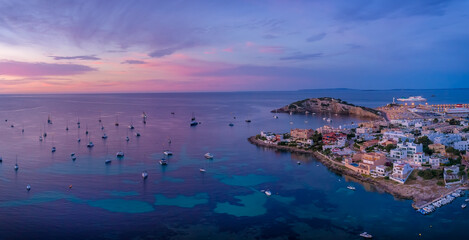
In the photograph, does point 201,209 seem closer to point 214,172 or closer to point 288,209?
point 288,209

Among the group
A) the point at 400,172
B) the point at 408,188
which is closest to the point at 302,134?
the point at 400,172

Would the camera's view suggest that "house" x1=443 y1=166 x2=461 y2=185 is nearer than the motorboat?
No

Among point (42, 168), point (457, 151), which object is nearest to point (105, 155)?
point (42, 168)

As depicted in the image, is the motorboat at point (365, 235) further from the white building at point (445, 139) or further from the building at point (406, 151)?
the white building at point (445, 139)

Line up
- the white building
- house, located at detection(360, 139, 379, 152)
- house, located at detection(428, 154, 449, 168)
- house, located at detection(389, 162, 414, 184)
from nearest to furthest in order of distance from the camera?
1. house, located at detection(389, 162, 414, 184)
2. house, located at detection(428, 154, 449, 168)
3. the white building
4. house, located at detection(360, 139, 379, 152)

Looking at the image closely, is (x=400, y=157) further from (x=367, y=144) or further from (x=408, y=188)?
(x=408, y=188)

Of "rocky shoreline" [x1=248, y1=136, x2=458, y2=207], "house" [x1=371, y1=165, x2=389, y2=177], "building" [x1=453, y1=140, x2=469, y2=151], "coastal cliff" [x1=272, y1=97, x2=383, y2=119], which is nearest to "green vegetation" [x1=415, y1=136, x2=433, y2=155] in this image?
"building" [x1=453, y1=140, x2=469, y2=151]

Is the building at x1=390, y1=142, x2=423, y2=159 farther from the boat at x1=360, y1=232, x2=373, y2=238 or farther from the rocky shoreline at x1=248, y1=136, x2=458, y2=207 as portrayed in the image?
the boat at x1=360, y1=232, x2=373, y2=238
